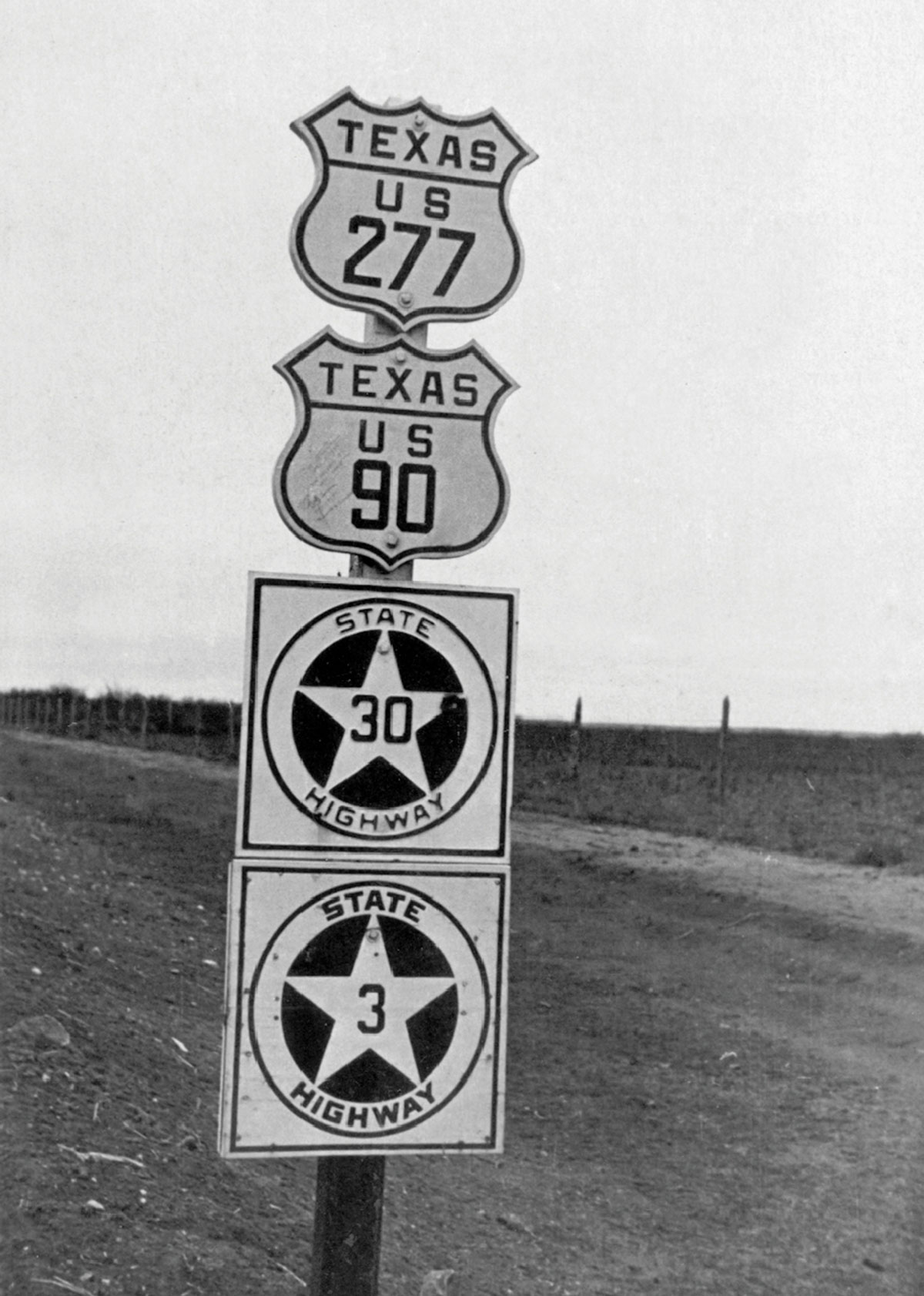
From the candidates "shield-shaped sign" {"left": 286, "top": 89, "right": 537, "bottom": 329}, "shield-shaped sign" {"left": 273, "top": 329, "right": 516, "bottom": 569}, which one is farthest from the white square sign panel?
"shield-shaped sign" {"left": 286, "top": 89, "right": 537, "bottom": 329}

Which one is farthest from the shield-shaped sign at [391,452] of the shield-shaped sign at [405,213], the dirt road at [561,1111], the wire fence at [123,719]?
the wire fence at [123,719]

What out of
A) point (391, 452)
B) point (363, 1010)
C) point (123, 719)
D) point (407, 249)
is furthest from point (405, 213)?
point (123, 719)

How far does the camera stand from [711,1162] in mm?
5695

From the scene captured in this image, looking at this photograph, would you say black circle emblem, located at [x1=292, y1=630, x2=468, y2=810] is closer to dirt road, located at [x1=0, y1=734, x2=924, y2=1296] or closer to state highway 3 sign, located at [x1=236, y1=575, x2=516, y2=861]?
state highway 3 sign, located at [x1=236, y1=575, x2=516, y2=861]

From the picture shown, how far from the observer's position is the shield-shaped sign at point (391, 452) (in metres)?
2.44

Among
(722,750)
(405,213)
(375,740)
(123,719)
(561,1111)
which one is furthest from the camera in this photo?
(123,719)

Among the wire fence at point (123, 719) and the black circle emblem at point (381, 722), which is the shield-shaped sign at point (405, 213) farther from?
the wire fence at point (123, 719)

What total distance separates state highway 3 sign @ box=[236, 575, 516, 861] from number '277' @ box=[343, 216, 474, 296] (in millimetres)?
555

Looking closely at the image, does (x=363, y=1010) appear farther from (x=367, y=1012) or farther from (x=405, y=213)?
(x=405, y=213)

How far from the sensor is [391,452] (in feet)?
8.08

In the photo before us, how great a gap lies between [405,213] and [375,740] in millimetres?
950

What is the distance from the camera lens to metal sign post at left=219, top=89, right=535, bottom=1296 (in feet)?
7.74

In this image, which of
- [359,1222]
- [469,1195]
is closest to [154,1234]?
[469,1195]

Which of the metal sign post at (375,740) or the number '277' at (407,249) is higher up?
the number '277' at (407,249)
